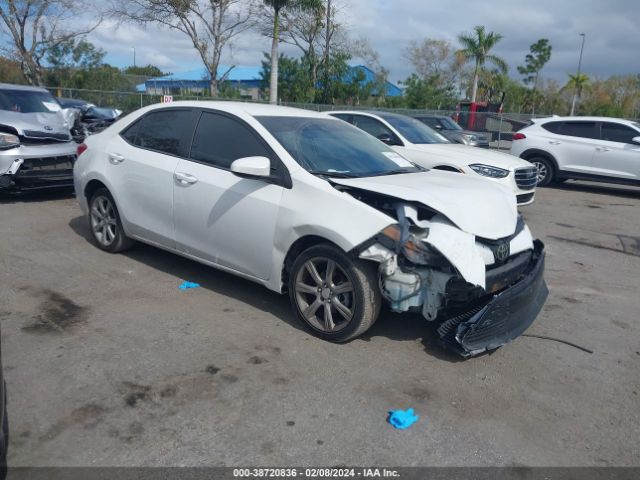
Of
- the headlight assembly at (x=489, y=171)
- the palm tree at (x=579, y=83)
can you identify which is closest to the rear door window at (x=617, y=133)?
the headlight assembly at (x=489, y=171)

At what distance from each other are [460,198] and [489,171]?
4845 mm

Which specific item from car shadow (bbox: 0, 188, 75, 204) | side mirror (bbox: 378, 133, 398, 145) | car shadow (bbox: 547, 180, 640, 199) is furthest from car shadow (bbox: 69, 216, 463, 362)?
car shadow (bbox: 547, 180, 640, 199)

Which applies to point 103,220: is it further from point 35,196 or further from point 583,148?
point 583,148

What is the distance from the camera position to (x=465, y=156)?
9.02 metres

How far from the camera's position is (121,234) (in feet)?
19.8

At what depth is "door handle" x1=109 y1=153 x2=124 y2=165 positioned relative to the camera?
19.0ft

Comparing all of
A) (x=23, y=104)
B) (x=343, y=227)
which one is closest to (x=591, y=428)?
(x=343, y=227)

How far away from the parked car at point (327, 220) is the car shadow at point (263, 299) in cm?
31

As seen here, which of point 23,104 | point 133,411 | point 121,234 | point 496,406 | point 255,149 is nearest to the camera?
point 133,411

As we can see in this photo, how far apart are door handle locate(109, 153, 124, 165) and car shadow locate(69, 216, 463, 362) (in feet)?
3.42

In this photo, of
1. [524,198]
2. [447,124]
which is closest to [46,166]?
A: [524,198]

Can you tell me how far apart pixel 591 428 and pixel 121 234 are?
4.73 metres

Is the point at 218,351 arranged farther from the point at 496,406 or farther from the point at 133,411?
the point at 496,406

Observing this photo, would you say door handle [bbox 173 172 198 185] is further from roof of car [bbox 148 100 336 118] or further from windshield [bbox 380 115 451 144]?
windshield [bbox 380 115 451 144]
